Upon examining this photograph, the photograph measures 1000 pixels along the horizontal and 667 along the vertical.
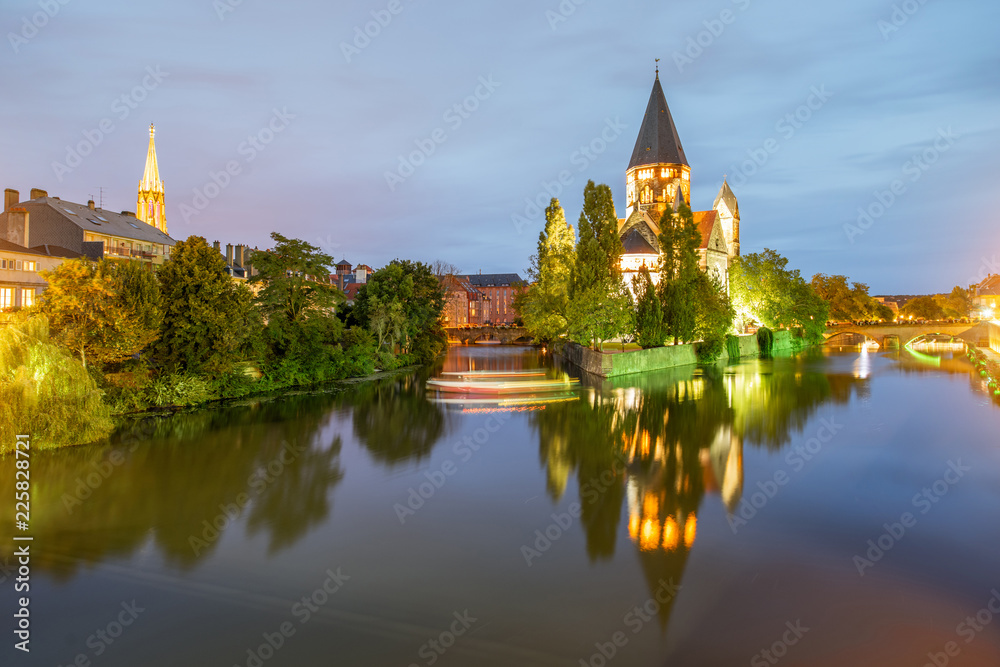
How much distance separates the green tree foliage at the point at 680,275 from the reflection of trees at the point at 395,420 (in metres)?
20.6

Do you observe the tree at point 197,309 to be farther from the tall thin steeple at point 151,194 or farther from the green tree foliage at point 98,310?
the tall thin steeple at point 151,194

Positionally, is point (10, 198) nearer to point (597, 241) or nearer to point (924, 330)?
point (597, 241)

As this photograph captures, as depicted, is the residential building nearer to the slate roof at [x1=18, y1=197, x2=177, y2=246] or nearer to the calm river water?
the slate roof at [x1=18, y1=197, x2=177, y2=246]

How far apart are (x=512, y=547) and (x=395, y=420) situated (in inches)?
566

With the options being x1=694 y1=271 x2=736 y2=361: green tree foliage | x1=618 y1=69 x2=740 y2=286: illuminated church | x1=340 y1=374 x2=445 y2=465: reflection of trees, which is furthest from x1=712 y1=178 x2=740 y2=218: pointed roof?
x1=340 y1=374 x2=445 y2=465: reflection of trees

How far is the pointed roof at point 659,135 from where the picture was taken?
74000mm

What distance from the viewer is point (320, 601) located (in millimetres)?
8891

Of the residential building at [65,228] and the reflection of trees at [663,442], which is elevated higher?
the residential building at [65,228]

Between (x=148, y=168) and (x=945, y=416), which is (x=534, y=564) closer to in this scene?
(x=945, y=416)

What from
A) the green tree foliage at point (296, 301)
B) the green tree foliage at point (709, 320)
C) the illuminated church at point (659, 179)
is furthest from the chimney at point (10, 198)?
the illuminated church at point (659, 179)

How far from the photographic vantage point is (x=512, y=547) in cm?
1101

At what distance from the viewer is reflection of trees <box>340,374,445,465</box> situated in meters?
19.4

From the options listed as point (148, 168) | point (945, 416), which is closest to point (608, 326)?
point (945, 416)

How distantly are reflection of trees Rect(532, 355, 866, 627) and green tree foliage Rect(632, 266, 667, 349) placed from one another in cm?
577
